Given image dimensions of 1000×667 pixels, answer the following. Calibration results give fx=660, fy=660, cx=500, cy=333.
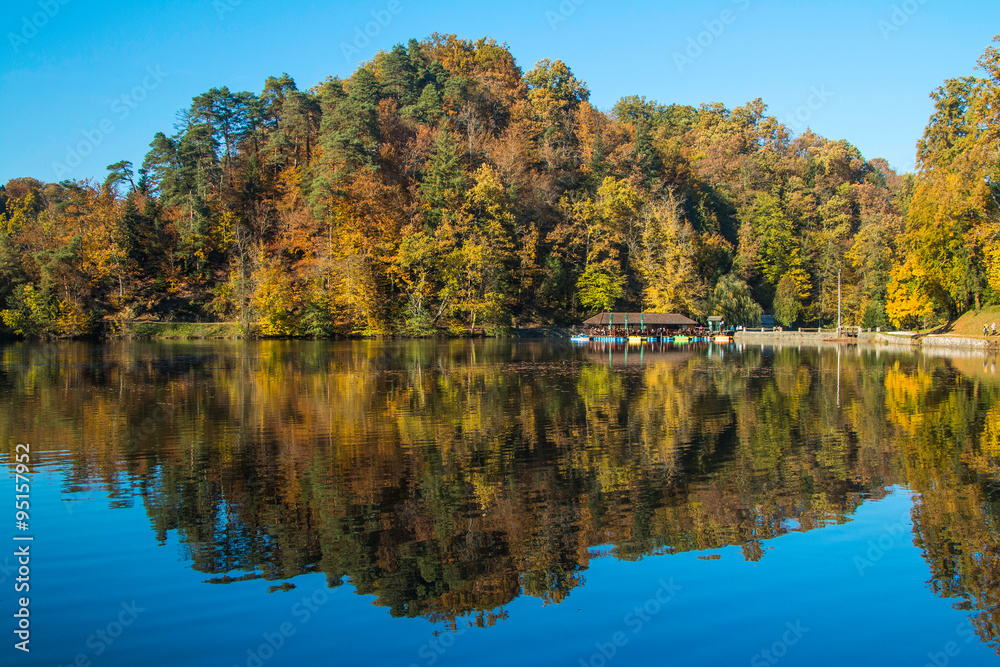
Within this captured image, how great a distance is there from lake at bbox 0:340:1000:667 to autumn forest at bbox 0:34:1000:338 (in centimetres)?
3913

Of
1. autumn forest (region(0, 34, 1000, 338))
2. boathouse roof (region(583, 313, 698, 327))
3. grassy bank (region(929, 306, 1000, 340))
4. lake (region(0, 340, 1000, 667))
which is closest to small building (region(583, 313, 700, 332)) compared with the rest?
boathouse roof (region(583, 313, 698, 327))

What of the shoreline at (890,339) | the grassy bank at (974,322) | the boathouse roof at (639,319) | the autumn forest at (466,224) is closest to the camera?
the shoreline at (890,339)

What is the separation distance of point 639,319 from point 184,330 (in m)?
41.9

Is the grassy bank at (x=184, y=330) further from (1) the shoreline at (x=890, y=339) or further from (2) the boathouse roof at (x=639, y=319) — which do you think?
(1) the shoreline at (x=890, y=339)

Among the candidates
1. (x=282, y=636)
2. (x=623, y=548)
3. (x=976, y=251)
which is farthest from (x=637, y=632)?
(x=976, y=251)

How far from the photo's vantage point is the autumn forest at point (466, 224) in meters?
55.7

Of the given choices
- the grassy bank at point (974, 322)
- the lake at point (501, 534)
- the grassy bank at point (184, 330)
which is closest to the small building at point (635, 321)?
the grassy bank at point (974, 322)

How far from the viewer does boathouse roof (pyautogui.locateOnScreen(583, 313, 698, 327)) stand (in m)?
63.0

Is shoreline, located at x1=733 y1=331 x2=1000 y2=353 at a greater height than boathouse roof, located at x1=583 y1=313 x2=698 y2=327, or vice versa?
boathouse roof, located at x1=583 y1=313 x2=698 y2=327

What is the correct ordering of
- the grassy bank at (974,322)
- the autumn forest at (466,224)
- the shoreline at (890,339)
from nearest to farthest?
the shoreline at (890,339) → the grassy bank at (974,322) → the autumn forest at (466,224)

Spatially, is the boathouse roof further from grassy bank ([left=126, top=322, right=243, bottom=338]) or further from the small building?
grassy bank ([left=126, top=322, right=243, bottom=338])

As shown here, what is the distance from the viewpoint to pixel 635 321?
63.6 m

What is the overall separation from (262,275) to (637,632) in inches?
2242

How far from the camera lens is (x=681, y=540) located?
912 centimetres
